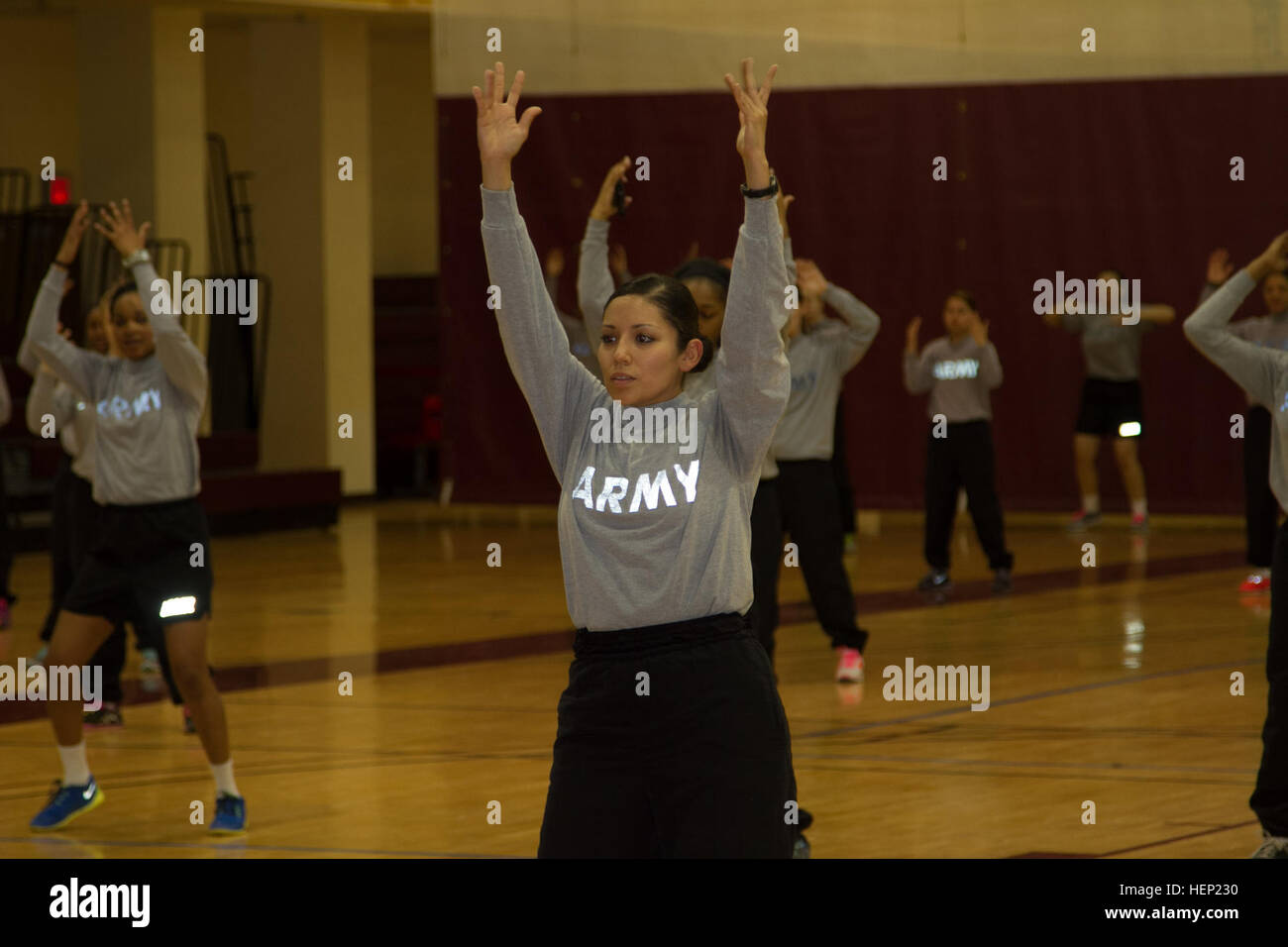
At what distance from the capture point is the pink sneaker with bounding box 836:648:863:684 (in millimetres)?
10102

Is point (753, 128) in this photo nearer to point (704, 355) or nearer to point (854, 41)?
point (704, 355)

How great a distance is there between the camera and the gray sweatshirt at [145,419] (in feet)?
24.5

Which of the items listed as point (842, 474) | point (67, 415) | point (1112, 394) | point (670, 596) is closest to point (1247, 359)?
point (670, 596)

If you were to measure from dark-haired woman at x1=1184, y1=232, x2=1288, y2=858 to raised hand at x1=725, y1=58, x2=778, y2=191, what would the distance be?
2.69 m

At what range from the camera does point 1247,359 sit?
6512 millimetres

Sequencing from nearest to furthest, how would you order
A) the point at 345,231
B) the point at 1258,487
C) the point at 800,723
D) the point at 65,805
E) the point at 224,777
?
the point at 224,777 → the point at 65,805 → the point at 800,723 → the point at 1258,487 → the point at 345,231

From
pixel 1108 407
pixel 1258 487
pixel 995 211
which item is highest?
pixel 995 211

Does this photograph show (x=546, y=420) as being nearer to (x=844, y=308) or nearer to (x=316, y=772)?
(x=316, y=772)

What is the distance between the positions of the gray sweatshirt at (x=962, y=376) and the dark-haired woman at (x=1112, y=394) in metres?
3.50

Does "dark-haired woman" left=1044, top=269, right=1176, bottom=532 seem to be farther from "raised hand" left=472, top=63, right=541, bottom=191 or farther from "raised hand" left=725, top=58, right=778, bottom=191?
"raised hand" left=472, top=63, right=541, bottom=191

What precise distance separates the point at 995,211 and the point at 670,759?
45.2 ft

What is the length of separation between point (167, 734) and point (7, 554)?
3.98m

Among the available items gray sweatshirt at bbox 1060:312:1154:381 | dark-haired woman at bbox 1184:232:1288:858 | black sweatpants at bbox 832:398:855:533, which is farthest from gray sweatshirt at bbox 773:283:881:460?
gray sweatshirt at bbox 1060:312:1154:381
